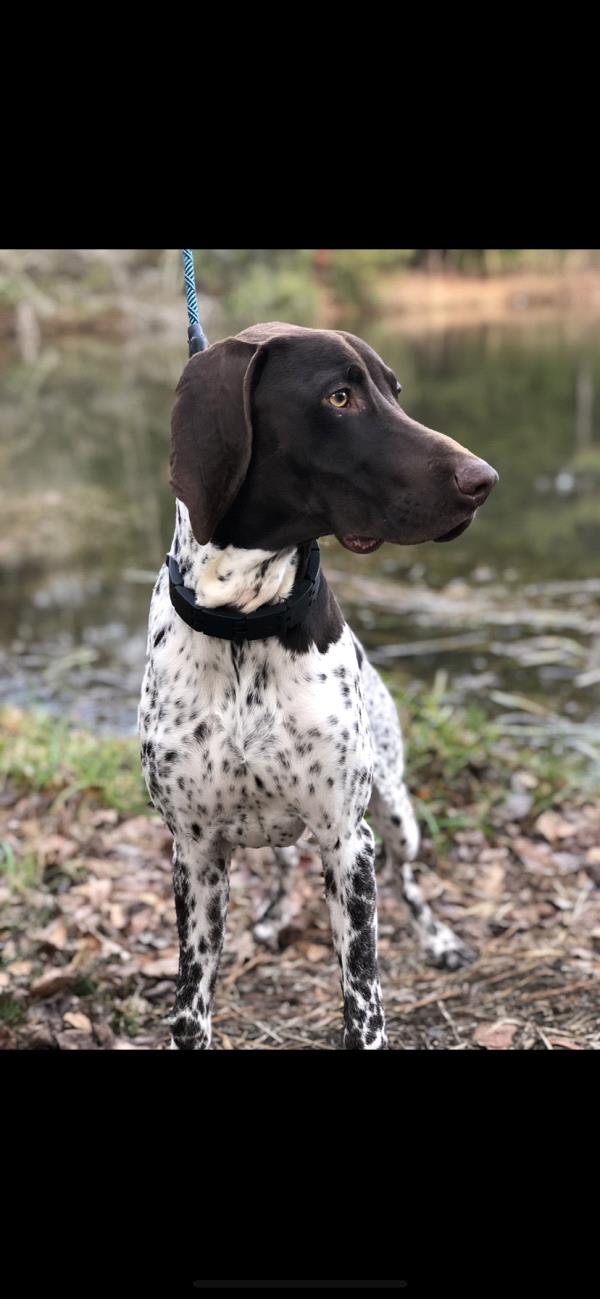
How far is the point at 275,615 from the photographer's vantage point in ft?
8.73

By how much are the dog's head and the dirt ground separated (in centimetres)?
159

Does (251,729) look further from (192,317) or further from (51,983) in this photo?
(51,983)

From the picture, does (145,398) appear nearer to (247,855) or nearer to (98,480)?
(98,480)

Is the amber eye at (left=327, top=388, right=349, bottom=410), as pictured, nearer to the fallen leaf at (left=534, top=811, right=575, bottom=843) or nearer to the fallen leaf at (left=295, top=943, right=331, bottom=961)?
the fallen leaf at (left=295, top=943, right=331, bottom=961)

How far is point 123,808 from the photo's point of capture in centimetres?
486

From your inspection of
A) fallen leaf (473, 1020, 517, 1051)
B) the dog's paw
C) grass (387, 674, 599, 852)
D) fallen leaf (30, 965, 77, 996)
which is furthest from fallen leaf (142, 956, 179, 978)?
grass (387, 674, 599, 852)

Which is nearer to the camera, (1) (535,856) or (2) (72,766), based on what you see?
(1) (535,856)

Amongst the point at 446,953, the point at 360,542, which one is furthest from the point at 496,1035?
the point at 360,542

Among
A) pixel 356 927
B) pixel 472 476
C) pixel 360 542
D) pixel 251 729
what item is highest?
pixel 472 476

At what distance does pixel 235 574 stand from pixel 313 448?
0.31 metres

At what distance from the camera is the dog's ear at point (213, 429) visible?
2.45 metres

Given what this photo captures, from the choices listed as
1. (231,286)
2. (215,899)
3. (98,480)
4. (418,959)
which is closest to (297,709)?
(215,899)

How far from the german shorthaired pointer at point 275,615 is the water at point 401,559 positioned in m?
3.04

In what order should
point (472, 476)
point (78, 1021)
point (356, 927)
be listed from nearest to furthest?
point (472, 476) < point (356, 927) < point (78, 1021)
